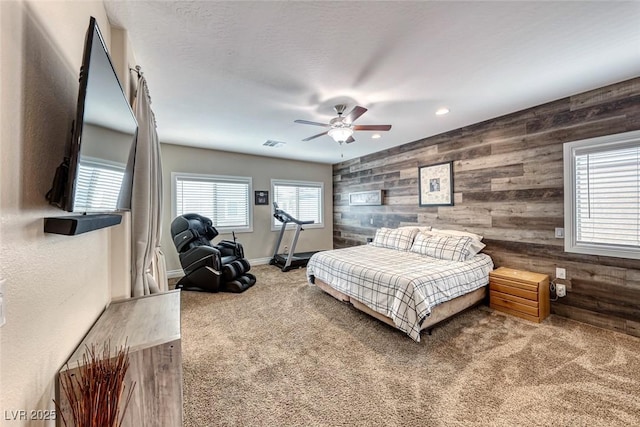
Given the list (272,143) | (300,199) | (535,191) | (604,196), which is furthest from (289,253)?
(604,196)

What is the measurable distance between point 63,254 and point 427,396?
2308mm

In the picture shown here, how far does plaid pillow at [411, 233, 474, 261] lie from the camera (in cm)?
333

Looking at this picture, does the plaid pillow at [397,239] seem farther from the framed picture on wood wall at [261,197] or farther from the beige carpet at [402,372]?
the framed picture on wood wall at [261,197]

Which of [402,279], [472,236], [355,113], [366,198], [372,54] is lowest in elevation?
[402,279]

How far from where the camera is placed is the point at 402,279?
98.7 inches

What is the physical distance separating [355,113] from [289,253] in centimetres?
335

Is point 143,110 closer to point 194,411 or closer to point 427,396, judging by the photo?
point 194,411

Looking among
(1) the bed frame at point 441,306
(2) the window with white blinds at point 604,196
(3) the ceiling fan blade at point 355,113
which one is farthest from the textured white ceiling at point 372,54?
(1) the bed frame at point 441,306

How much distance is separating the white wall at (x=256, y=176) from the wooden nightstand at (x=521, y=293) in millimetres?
4109

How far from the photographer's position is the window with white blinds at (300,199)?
19.5 feet

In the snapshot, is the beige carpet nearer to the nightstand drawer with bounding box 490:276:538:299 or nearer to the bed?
the bed

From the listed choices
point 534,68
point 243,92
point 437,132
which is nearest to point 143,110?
point 243,92

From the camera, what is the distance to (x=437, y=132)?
4133mm

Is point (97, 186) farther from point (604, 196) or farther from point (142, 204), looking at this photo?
point (604, 196)
